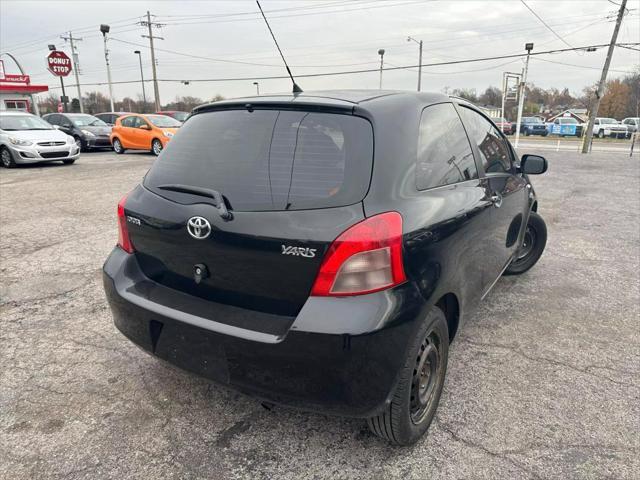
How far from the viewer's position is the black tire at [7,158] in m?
12.5

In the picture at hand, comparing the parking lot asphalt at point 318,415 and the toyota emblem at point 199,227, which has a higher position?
the toyota emblem at point 199,227

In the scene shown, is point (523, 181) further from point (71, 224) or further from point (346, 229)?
point (71, 224)

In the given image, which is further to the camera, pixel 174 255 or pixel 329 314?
pixel 174 255

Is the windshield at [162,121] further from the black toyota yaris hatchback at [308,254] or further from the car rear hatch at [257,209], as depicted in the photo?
the car rear hatch at [257,209]

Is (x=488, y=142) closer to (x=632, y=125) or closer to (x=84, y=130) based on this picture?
(x=84, y=130)

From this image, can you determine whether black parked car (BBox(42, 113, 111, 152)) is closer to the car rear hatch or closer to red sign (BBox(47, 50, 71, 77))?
red sign (BBox(47, 50, 71, 77))

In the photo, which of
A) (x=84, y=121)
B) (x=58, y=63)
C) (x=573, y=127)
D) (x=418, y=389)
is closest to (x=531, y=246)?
(x=418, y=389)

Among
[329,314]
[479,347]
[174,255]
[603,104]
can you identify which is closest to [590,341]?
[479,347]

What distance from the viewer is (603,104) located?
207 ft

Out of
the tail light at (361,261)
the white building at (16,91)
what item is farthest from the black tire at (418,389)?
the white building at (16,91)

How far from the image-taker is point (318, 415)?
2.45 m

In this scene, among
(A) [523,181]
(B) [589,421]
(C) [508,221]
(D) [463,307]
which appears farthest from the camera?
(A) [523,181]

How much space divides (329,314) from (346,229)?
35 centimetres

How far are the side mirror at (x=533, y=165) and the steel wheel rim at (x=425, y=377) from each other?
223 cm
